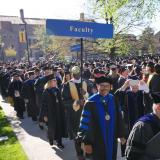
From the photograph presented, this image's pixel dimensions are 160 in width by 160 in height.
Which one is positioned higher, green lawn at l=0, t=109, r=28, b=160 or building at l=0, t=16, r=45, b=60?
building at l=0, t=16, r=45, b=60

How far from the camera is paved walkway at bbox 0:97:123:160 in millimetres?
9172

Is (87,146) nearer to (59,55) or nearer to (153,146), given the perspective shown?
(153,146)

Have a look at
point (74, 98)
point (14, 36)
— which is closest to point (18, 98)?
point (74, 98)

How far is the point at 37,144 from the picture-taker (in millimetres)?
10500

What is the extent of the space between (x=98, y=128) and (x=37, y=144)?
14.9 ft

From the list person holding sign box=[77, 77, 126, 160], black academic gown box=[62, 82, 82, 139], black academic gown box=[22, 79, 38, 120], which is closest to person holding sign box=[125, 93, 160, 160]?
person holding sign box=[77, 77, 126, 160]

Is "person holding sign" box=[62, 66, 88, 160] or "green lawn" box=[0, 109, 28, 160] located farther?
"green lawn" box=[0, 109, 28, 160]

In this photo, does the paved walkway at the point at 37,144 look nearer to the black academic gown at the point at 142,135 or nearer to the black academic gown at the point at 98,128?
the black academic gown at the point at 98,128

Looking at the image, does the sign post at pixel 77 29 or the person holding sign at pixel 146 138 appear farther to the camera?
the sign post at pixel 77 29

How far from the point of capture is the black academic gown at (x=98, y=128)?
6.20 meters

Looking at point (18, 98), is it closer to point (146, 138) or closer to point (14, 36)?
point (146, 138)

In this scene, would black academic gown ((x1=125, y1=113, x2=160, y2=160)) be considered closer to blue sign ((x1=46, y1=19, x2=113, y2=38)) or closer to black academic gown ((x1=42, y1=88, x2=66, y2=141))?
blue sign ((x1=46, y1=19, x2=113, y2=38))

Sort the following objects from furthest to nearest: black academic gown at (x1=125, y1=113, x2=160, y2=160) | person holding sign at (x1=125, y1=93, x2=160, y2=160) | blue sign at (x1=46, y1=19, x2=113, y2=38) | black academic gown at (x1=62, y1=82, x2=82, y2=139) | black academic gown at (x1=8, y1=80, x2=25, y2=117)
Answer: black academic gown at (x1=8, y1=80, x2=25, y2=117), black academic gown at (x1=62, y1=82, x2=82, y2=139), blue sign at (x1=46, y1=19, x2=113, y2=38), black academic gown at (x1=125, y1=113, x2=160, y2=160), person holding sign at (x1=125, y1=93, x2=160, y2=160)

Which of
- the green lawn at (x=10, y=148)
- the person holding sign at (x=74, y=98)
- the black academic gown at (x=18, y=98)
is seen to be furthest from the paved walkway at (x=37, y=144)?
the black academic gown at (x=18, y=98)
